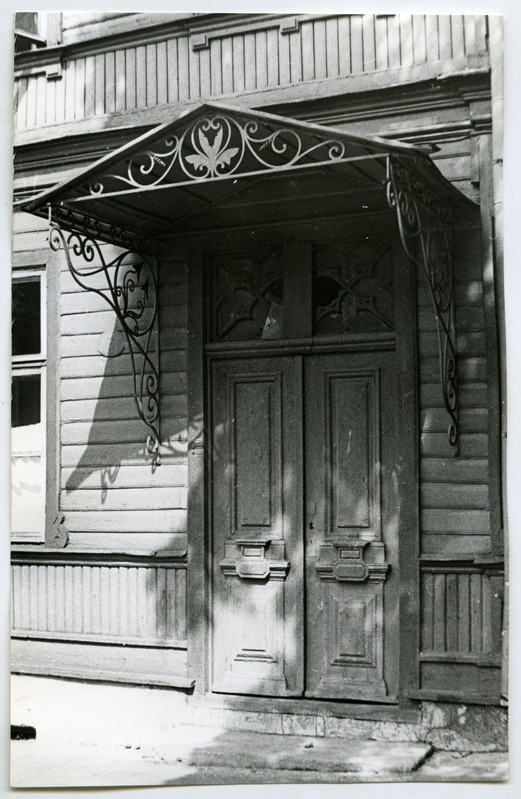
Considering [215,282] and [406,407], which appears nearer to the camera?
[406,407]

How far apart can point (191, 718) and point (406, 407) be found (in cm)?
238

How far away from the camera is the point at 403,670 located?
5.69 m

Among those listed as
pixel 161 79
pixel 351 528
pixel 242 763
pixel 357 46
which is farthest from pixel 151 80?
pixel 242 763

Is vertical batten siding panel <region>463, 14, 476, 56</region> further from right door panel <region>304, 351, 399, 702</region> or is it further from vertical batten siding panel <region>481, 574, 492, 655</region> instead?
vertical batten siding panel <region>481, 574, 492, 655</region>

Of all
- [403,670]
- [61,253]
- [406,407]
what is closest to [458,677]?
[403,670]

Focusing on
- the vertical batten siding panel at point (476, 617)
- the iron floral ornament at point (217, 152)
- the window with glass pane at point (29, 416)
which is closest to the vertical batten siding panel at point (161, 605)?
the window with glass pane at point (29, 416)

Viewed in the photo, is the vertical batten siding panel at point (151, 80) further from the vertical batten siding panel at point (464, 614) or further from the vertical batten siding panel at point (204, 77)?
the vertical batten siding panel at point (464, 614)

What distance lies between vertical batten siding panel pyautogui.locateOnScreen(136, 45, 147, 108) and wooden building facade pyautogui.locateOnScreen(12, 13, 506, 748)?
0.09 feet

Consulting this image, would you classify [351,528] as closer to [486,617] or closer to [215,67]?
[486,617]

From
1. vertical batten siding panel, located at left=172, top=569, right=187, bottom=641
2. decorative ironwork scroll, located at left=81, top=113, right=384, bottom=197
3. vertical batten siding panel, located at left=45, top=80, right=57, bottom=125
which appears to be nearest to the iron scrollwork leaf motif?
decorative ironwork scroll, located at left=81, top=113, right=384, bottom=197

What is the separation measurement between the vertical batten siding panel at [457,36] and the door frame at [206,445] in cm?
101

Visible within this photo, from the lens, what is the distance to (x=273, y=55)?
19.8ft

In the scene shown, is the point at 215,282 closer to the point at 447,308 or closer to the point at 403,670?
the point at 447,308

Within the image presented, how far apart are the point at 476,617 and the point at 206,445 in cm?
198
